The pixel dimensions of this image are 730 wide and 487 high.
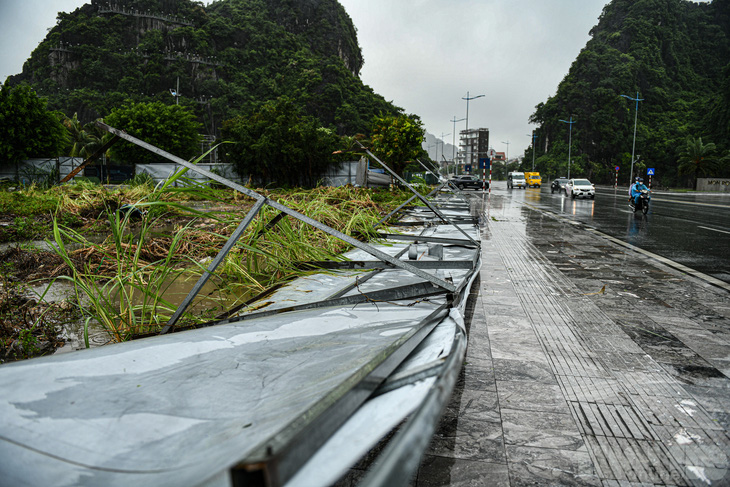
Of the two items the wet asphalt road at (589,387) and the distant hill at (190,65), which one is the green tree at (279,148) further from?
the distant hill at (190,65)

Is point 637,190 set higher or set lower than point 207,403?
higher

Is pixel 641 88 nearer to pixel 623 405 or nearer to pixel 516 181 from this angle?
pixel 516 181

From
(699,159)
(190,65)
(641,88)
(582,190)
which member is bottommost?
(582,190)

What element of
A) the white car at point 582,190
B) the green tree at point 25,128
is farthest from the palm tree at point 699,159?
the green tree at point 25,128

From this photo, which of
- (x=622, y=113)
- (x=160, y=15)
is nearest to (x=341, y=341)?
(x=622, y=113)

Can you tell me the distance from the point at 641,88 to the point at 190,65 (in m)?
70.1

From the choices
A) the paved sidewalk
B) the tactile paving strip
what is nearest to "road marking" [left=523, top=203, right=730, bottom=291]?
the paved sidewalk

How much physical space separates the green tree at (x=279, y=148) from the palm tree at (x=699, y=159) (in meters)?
37.1

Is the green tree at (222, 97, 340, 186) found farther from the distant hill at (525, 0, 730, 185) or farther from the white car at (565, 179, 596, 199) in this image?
the distant hill at (525, 0, 730, 185)

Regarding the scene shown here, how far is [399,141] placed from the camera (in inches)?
897

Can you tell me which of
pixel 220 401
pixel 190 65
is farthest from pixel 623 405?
pixel 190 65

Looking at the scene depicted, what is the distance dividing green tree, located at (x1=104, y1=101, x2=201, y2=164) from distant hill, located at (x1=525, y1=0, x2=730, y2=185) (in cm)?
4836

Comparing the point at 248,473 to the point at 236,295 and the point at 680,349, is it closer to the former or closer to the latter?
the point at 236,295

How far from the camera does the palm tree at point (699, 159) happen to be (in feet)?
147
